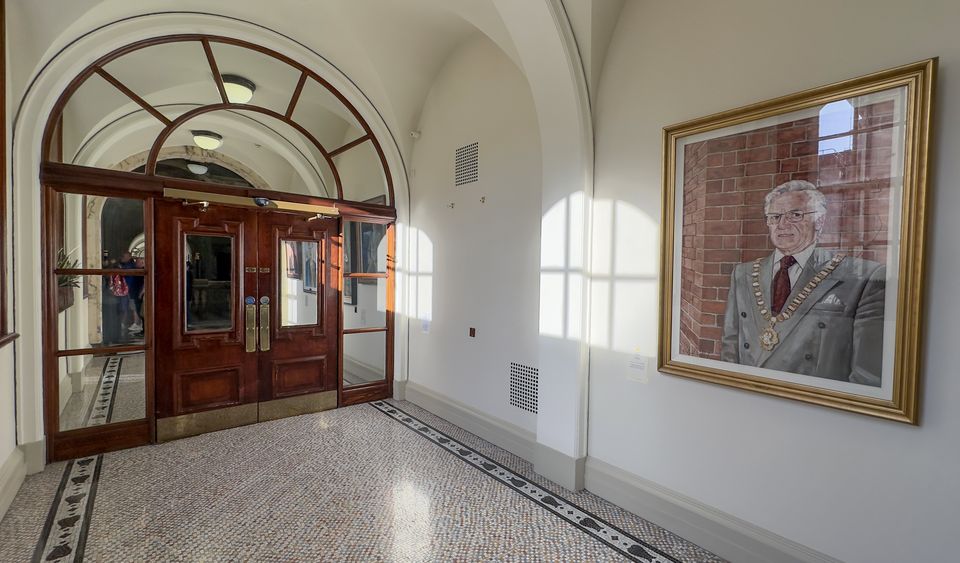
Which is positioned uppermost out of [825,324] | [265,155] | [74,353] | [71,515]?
[265,155]

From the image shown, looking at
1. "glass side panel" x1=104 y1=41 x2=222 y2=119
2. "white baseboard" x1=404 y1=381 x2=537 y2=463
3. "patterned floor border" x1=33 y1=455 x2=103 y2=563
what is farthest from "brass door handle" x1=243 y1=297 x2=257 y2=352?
"glass side panel" x1=104 y1=41 x2=222 y2=119

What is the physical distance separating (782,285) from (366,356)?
4.48 meters

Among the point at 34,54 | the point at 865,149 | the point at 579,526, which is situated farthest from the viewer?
the point at 34,54

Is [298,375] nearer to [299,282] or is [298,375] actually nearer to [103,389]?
[299,282]

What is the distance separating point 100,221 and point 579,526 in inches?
179

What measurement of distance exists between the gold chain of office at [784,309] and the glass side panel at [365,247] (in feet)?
13.2

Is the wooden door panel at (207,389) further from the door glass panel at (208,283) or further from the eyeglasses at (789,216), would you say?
the eyeglasses at (789,216)

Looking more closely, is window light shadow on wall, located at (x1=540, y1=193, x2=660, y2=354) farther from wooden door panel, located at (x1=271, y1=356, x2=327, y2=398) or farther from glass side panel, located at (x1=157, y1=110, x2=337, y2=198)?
Answer: glass side panel, located at (x1=157, y1=110, x2=337, y2=198)

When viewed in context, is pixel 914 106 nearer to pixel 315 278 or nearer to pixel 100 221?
pixel 315 278

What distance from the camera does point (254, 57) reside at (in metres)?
4.38

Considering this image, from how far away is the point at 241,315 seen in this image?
434 cm

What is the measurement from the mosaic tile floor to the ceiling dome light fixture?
11.1 feet

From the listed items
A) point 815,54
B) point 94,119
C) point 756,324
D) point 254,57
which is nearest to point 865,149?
point 815,54

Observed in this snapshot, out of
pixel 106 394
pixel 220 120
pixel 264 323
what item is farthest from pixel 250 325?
pixel 220 120
